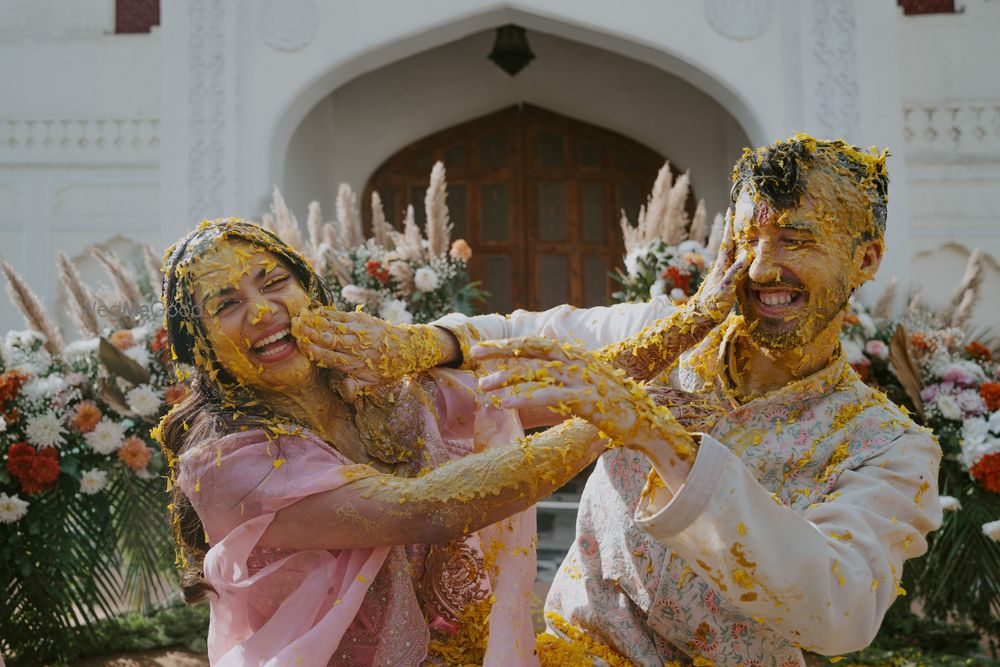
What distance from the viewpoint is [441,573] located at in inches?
97.1

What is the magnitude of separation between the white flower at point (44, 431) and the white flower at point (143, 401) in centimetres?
31

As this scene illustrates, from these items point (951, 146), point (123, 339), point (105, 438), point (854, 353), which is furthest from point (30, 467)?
point (951, 146)

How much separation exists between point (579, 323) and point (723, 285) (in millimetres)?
675

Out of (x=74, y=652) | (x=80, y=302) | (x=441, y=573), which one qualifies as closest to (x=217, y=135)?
(x=80, y=302)

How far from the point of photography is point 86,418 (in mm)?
4766

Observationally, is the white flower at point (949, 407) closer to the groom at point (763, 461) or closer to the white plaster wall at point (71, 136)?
the groom at point (763, 461)

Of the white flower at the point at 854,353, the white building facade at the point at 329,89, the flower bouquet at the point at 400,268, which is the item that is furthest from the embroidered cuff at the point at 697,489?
the white building facade at the point at 329,89

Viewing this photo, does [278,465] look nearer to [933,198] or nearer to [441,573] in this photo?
[441,573]

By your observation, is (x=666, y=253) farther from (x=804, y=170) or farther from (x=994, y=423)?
(x=804, y=170)

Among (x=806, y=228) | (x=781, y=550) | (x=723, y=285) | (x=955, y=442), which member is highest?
(x=806, y=228)

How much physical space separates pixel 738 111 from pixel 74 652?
5616 millimetres

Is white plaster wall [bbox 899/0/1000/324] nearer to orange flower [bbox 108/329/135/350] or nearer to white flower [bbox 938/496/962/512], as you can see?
white flower [bbox 938/496/962/512]

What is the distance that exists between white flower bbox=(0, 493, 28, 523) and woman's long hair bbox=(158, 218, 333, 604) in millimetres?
2291

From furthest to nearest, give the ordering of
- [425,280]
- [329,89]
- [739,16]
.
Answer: [329,89], [739,16], [425,280]
